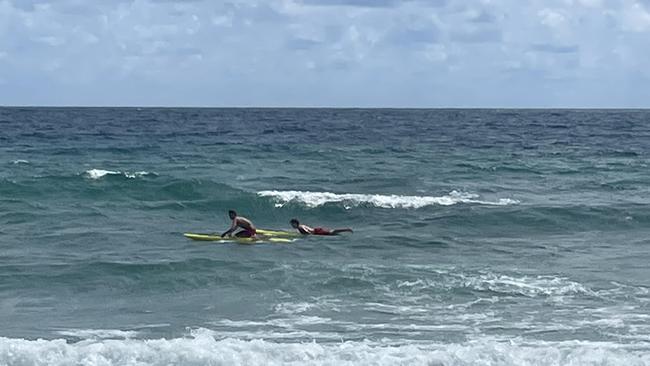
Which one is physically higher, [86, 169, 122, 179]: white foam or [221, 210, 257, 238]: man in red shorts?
[86, 169, 122, 179]: white foam

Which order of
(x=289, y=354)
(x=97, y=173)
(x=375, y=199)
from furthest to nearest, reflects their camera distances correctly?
(x=97, y=173)
(x=375, y=199)
(x=289, y=354)

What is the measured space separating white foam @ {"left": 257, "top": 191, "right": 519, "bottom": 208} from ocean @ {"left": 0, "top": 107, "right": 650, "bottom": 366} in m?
0.11

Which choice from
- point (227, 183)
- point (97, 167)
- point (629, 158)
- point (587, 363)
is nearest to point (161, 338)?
point (587, 363)

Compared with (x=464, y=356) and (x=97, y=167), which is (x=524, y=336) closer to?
(x=464, y=356)

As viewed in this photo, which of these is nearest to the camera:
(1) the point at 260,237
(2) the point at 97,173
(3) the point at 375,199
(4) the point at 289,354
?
(4) the point at 289,354

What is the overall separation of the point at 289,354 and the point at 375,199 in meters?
20.8

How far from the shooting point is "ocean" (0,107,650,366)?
1602 cm

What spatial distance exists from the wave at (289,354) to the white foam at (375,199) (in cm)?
1911

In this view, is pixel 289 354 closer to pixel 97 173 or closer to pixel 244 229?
pixel 244 229

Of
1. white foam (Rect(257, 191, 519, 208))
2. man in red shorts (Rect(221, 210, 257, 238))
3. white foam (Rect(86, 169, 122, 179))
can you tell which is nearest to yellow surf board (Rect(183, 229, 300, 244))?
man in red shorts (Rect(221, 210, 257, 238))

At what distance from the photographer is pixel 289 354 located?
15383 millimetres

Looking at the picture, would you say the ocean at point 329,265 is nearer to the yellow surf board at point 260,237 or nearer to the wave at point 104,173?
the wave at point 104,173

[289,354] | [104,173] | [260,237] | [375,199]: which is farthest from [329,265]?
[104,173]

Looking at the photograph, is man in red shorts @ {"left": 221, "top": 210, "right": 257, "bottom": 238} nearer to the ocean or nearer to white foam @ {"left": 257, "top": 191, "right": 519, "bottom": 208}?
the ocean
